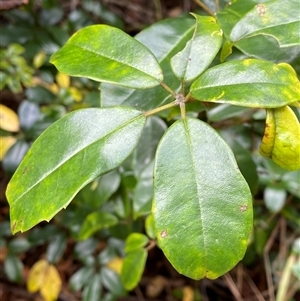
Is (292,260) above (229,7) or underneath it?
underneath

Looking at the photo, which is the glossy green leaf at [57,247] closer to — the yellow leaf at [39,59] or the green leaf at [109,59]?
the yellow leaf at [39,59]

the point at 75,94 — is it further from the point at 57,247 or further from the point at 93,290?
the point at 93,290

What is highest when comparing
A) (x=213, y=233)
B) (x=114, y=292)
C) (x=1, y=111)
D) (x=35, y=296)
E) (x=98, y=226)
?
(x=213, y=233)

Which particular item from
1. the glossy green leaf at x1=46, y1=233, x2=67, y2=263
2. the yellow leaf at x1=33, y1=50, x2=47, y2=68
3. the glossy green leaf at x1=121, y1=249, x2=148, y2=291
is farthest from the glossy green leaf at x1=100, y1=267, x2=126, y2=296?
the yellow leaf at x1=33, y1=50, x2=47, y2=68

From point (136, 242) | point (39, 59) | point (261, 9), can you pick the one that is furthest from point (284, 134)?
point (39, 59)

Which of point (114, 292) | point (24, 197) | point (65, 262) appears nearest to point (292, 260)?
point (114, 292)

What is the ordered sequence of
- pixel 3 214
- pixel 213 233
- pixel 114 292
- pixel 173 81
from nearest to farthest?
pixel 213 233
pixel 173 81
pixel 114 292
pixel 3 214

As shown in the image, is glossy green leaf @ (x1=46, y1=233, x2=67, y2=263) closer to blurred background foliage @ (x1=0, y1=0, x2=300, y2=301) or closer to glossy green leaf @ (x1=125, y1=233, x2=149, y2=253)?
blurred background foliage @ (x1=0, y1=0, x2=300, y2=301)

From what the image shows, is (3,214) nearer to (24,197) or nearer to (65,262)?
(65,262)
